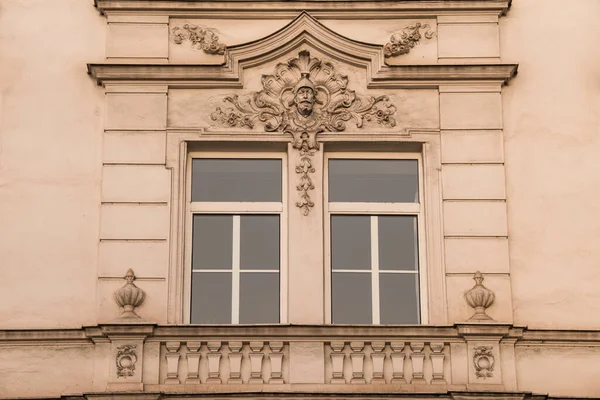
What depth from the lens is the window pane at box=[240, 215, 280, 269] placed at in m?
15.4

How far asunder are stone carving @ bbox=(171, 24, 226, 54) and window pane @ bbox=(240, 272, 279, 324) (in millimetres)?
2555

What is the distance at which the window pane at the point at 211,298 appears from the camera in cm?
1512

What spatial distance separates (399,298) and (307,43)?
3.02 meters

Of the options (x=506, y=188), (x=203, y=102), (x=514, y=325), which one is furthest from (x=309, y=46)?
(x=514, y=325)

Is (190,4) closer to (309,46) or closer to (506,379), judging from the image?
(309,46)

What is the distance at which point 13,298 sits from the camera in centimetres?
1495

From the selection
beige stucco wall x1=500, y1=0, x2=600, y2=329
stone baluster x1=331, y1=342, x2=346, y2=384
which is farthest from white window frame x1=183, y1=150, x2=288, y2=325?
beige stucco wall x1=500, y1=0, x2=600, y2=329

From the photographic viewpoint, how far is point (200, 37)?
16.0 meters

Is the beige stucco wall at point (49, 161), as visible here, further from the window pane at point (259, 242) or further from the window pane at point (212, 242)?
the window pane at point (259, 242)

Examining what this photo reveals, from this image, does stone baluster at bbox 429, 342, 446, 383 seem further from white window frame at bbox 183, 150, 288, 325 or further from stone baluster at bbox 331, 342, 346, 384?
white window frame at bbox 183, 150, 288, 325

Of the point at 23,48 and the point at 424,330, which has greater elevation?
the point at 23,48

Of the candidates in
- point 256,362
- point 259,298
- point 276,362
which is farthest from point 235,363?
point 259,298

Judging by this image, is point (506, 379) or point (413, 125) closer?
point (506, 379)

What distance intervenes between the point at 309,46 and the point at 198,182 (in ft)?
6.39
